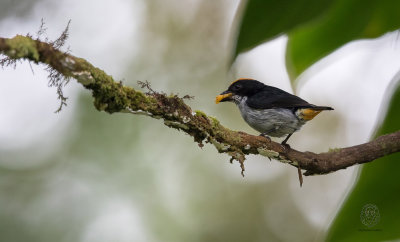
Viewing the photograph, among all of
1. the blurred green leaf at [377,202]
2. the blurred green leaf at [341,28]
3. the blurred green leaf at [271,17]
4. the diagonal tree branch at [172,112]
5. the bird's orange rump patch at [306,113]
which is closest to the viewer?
the blurred green leaf at [271,17]

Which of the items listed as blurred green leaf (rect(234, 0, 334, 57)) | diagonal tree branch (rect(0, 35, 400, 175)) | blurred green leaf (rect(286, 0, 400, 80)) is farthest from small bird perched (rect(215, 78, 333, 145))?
blurred green leaf (rect(234, 0, 334, 57))

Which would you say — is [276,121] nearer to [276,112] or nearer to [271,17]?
[276,112]

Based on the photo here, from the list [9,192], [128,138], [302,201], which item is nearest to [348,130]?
[302,201]

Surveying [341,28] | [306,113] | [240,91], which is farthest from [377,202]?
[240,91]

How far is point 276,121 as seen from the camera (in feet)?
16.2

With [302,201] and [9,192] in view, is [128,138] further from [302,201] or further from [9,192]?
[302,201]

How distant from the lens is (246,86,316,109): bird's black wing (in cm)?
489

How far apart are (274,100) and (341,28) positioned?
2970 millimetres

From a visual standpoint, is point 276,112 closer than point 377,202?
No

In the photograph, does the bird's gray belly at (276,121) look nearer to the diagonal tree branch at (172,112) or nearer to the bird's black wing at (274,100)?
the bird's black wing at (274,100)

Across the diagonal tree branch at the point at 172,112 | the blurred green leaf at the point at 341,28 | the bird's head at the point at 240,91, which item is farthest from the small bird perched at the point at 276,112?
the blurred green leaf at the point at 341,28

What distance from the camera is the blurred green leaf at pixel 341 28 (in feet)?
6.80

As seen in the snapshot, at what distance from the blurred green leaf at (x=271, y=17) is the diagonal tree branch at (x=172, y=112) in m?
0.68

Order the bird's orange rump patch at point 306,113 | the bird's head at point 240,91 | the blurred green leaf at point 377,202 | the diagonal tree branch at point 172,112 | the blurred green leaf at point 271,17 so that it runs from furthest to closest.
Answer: the bird's head at point 240,91, the bird's orange rump patch at point 306,113, the blurred green leaf at point 377,202, the diagonal tree branch at point 172,112, the blurred green leaf at point 271,17
